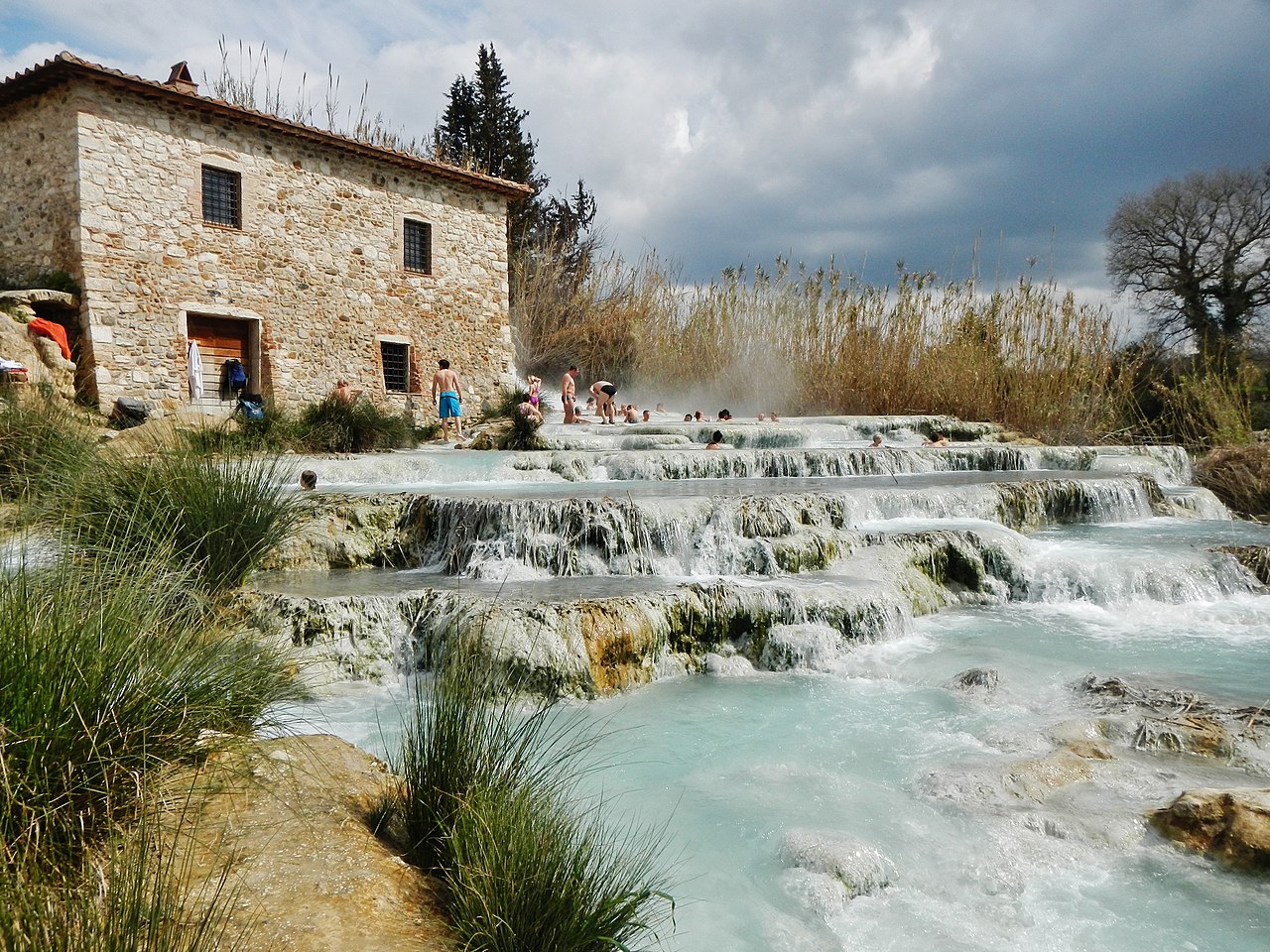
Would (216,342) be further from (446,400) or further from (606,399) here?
(606,399)

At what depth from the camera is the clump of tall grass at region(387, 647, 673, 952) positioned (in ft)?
6.44

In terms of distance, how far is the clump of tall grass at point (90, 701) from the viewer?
6.06 ft

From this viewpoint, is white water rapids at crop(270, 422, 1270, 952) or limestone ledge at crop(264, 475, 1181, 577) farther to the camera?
limestone ledge at crop(264, 475, 1181, 577)

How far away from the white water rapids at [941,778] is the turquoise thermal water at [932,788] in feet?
0.03

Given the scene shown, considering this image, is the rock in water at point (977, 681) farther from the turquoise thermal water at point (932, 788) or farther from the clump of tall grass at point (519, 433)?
the clump of tall grass at point (519, 433)

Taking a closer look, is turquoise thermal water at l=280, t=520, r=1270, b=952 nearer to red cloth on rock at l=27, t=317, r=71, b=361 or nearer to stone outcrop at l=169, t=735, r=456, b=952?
stone outcrop at l=169, t=735, r=456, b=952

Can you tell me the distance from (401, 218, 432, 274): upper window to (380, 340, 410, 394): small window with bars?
1688 mm

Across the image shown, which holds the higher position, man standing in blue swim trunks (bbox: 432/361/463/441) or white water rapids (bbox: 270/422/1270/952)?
man standing in blue swim trunks (bbox: 432/361/463/441)

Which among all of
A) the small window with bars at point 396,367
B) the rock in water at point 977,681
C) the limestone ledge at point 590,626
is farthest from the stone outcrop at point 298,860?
the small window with bars at point 396,367

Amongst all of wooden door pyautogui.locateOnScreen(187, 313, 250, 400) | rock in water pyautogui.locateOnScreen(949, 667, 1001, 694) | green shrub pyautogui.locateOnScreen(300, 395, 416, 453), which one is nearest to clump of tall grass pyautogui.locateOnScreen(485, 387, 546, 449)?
green shrub pyautogui.locateOnScreen(300, 395, 416, 453)

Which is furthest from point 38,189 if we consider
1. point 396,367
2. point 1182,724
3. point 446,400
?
point 1182,724

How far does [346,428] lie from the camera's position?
11.6m

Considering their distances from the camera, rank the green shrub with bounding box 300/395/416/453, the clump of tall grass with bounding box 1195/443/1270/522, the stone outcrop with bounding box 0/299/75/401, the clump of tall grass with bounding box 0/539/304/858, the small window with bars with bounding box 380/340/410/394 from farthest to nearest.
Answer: the small window with bars with bounding box 380/340/410/394 < the green shrub with bounding box 300/395/416/453 < the stone outcrop with bounding box 0/299/75/401 < the clump of tall grass with bounding box 1195/443/1270/522 < the clump of tall grass with bounding box 0/539/304/858

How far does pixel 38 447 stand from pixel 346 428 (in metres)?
4.91
